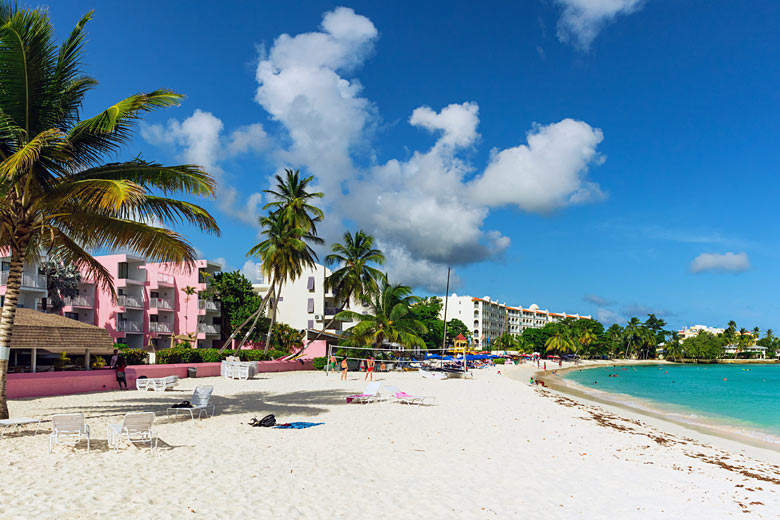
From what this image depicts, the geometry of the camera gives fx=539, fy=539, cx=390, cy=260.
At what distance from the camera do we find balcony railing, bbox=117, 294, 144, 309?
45438 mm

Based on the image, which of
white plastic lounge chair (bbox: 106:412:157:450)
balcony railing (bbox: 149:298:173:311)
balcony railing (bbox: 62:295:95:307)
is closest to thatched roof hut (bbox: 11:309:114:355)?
white plastic lounge chair (bbox: 106:412:157:450)

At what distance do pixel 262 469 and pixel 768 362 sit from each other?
7701 inches

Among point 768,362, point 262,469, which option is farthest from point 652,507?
point 768,362

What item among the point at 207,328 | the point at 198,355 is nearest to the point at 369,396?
the point at 198,355

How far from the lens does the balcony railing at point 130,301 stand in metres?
45.4

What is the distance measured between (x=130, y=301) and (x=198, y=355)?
18.9m

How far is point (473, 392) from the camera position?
26438 mm

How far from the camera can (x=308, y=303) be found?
2229 inches

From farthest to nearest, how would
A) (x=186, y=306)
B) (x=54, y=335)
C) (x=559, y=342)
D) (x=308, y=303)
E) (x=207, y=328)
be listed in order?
(x=559, y=342), (x=308, y=303), (x=186, y=306), (x=207, y=328), (x=54, y=335)

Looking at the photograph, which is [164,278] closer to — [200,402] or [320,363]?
[320,363]

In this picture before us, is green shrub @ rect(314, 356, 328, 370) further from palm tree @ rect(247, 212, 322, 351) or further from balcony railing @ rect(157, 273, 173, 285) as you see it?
balcony railing @ rect(157, 273, 173, 285)

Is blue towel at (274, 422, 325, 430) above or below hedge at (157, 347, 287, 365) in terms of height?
below

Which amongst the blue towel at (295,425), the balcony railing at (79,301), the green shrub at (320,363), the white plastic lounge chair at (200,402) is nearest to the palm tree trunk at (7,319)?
the white plastic lounge chair at (200,402)

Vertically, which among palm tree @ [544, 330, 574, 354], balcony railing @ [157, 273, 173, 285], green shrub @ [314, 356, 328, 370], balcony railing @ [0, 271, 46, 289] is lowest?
palm tree @ [544, 330, 574, 354]
